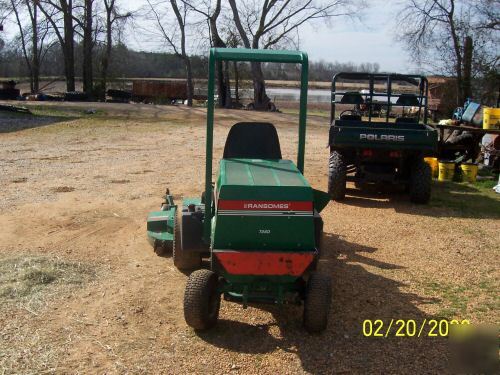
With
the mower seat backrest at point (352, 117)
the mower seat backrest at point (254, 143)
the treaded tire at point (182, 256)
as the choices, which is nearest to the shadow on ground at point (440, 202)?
the mower seat backrest at point (352, 117)

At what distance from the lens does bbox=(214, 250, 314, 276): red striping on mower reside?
4164mm

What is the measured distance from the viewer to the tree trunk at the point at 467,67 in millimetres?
21958

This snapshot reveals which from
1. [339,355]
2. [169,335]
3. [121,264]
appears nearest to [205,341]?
[169,335]

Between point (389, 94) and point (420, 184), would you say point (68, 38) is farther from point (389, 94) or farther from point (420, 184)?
point (420, 184)

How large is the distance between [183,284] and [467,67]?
808 inches

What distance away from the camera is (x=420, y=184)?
348 inches

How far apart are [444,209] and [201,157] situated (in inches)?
234

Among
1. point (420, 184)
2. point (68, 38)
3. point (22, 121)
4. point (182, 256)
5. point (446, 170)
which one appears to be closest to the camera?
point (182, 256)

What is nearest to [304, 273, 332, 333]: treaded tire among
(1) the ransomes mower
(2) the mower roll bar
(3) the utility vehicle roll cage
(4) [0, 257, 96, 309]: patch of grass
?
(1) the ransomes mower

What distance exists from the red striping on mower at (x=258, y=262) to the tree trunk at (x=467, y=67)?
65.7ft

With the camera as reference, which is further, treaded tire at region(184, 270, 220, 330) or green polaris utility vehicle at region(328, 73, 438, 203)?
green polaris utility vehicle at region(328, 73, 438, 203)

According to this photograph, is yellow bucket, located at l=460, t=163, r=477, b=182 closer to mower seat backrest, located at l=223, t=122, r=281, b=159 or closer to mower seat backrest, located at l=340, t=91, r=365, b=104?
mower seat backrest, located at l=340, t=91, r=365, b=104

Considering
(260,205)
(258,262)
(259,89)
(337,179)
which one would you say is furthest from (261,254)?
(259,89)

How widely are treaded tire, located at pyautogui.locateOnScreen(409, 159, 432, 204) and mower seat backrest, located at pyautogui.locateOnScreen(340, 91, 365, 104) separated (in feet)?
5.09
